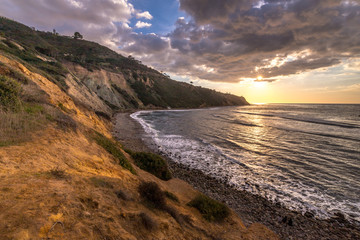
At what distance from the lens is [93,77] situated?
50.7 m

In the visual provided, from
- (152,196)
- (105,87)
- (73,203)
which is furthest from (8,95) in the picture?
(105,87)

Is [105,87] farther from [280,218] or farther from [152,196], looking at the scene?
[280,218]

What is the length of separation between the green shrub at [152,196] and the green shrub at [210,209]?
1.88m

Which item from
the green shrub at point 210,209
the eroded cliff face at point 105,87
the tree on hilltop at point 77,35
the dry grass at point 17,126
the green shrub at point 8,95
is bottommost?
the green shrub at point 210,209

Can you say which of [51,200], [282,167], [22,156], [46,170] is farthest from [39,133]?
[282,167]

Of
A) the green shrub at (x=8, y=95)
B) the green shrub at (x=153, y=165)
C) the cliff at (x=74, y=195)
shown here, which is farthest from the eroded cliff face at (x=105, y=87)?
the cliff at (x=74, y=195)

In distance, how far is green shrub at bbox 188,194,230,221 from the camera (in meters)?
6.24

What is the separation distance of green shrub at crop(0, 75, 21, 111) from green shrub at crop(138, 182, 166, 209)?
267 inches

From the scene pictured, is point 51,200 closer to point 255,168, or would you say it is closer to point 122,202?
point 122,202

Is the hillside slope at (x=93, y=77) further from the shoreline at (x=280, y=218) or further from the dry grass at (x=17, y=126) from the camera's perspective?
the shoreline at (x=280, y=218)

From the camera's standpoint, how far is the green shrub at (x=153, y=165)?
9773mm

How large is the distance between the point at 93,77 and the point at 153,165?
50.4 meters

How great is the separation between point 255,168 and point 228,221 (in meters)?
7.64

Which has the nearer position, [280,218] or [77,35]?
[280,218]
